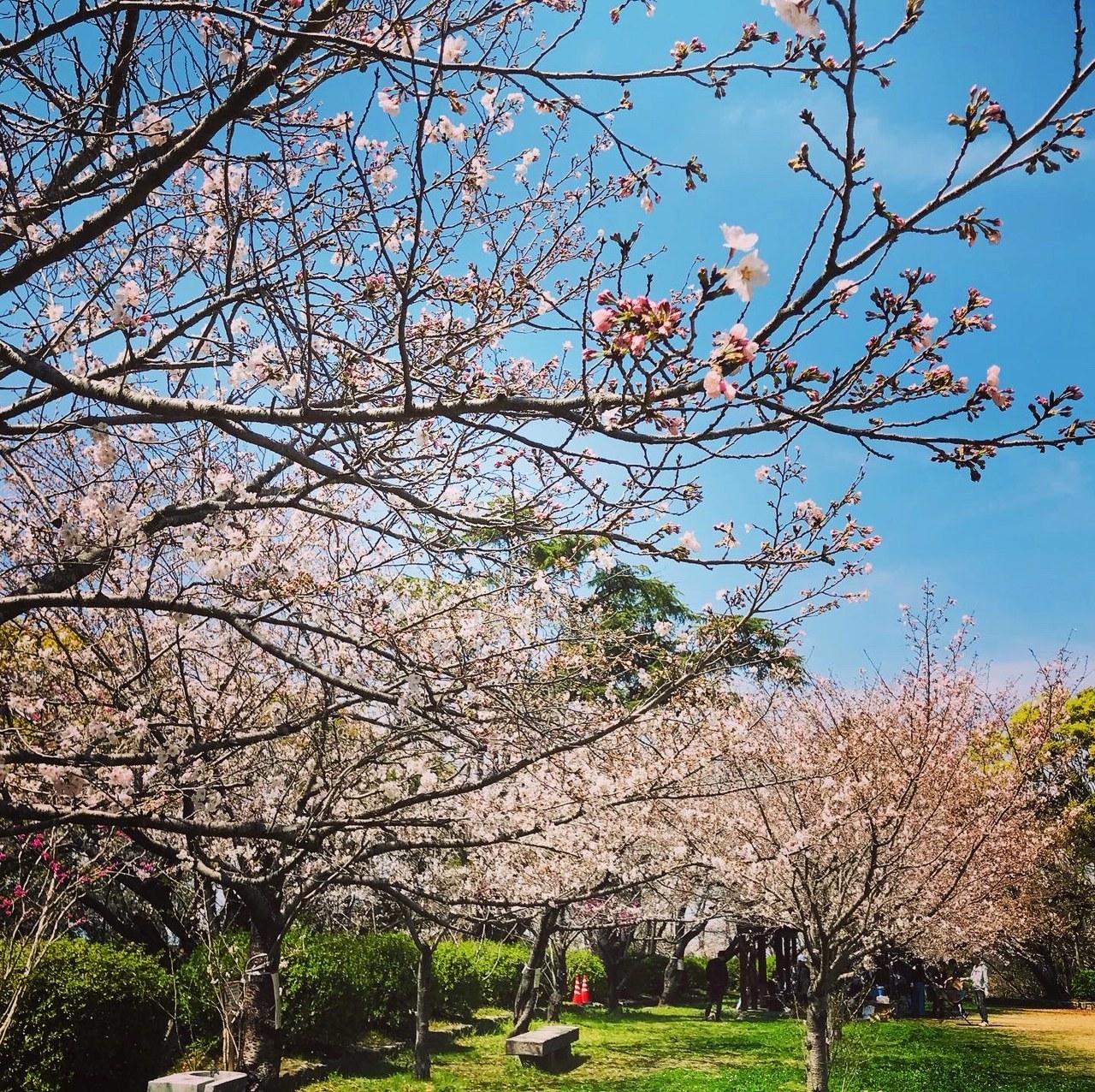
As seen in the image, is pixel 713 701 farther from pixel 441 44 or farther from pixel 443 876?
pixel 441 44

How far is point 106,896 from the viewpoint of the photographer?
12273 millimetres

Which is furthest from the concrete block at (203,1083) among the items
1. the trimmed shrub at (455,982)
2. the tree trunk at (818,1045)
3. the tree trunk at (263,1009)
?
the trimmed shrub at (455,982)

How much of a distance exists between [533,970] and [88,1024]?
21.7ft

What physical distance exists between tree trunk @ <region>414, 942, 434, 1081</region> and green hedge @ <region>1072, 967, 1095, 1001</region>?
25.4 metres

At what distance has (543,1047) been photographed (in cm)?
1139

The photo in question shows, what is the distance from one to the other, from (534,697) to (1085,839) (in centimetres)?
2692

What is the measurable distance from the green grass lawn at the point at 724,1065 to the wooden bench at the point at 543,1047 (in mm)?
201

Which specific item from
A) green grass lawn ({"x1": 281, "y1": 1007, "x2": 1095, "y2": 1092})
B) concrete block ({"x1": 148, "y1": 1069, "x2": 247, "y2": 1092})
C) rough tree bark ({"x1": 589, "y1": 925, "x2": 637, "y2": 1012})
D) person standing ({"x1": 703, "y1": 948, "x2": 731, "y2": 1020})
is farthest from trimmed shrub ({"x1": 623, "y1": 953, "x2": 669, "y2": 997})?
concrete block ({"x1": 148, "y1": 1069, "x2": 247, "y2": 1092})

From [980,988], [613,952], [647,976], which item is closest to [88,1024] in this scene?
[613,952]

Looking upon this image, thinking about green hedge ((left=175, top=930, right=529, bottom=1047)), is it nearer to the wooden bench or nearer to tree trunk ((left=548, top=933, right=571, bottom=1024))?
the wooden bench

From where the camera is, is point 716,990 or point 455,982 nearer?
point 455,982

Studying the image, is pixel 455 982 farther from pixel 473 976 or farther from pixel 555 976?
pixel 555 976

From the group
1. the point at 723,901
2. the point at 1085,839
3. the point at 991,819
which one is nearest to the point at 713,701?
the point at 991,819

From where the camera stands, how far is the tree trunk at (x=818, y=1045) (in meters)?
8.36
